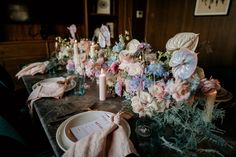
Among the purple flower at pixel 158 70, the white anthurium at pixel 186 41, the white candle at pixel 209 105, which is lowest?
the white candle at pixel 209 105

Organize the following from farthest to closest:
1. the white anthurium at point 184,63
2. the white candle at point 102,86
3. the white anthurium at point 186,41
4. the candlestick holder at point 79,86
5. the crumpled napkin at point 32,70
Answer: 1. the crumpled napkin at point 32,70
2. the candlestick holder at point 79,86
3. the white candle at point 102,86
4. the white anthurium at point 186,41
5. the white anthurium at point 184,63

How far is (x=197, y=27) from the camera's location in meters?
3.32

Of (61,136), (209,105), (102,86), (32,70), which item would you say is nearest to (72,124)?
(61,136)

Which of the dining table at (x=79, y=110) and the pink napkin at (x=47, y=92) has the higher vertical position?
the pink napkin at (x=47, y=92)

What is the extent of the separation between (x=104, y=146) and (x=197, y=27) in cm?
325

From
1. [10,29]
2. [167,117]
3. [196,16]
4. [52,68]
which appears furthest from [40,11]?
[167,117]

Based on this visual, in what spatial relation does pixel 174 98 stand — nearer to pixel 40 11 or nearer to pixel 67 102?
pixel 67 102

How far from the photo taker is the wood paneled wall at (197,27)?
2.96 metres

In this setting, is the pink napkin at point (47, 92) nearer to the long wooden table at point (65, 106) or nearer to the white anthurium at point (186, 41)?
the long wooden table at point (65, 106)

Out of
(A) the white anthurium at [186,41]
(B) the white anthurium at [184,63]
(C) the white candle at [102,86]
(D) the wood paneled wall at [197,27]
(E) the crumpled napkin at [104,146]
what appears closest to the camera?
(E) the crumpled napkin at [104,146]

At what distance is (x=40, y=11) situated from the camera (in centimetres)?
301

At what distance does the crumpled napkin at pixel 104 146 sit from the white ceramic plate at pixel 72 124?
90 mm

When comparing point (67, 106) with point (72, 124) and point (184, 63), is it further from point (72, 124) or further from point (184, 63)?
point (184, 63)

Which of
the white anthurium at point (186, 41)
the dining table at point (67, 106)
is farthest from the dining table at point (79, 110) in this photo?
the white anthurium at point (186, 41)
